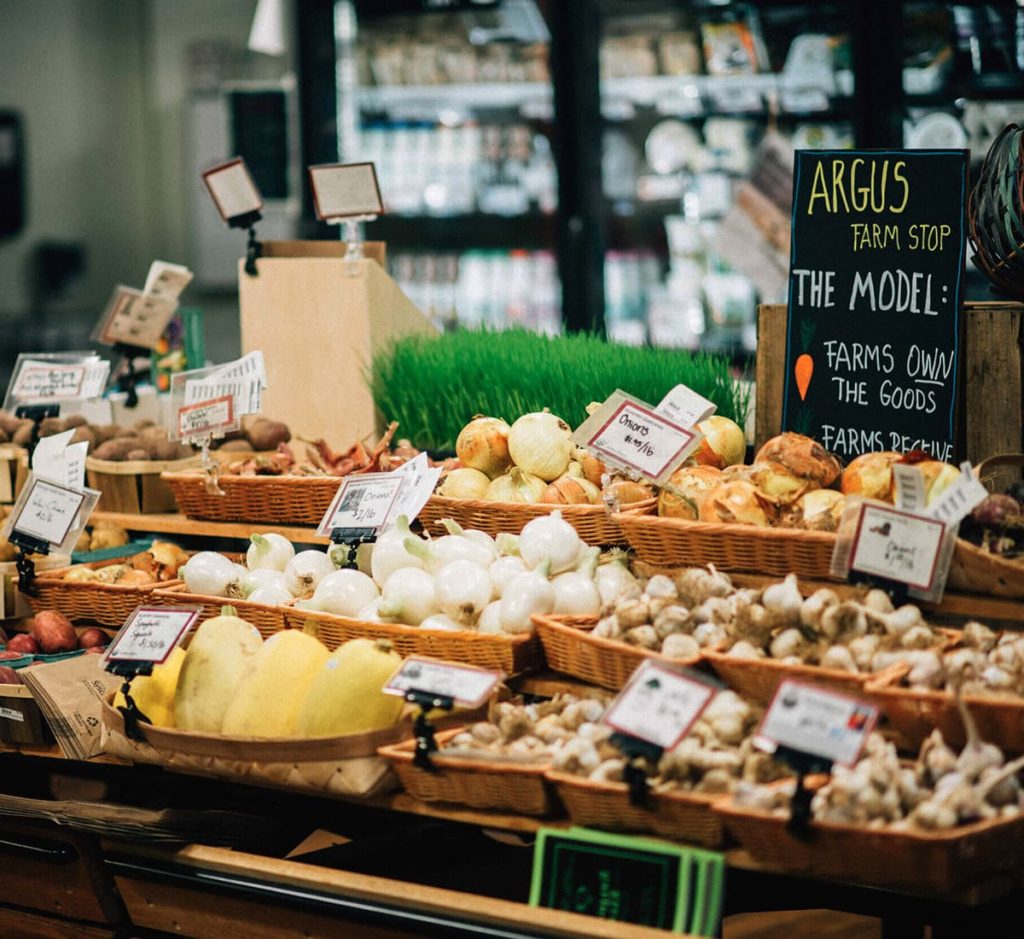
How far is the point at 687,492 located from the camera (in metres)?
2.12

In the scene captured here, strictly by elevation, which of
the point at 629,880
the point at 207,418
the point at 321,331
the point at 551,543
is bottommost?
the point at 629,880

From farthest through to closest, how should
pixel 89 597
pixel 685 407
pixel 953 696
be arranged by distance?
pixel 89 597 → pixel 685 407 → pixel 953 696

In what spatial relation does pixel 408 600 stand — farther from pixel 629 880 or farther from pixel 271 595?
pixel 629 880

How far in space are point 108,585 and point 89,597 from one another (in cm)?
8

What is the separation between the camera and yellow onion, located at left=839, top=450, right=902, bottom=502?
205 centimetres

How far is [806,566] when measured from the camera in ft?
6.34

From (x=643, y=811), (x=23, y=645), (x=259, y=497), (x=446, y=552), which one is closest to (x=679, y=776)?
(x=643, y=811)

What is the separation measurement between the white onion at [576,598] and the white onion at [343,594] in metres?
0.34

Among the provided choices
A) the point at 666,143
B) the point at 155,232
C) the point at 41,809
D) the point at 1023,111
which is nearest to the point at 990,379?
the point at 41,809

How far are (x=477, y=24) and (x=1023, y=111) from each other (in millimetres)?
2163

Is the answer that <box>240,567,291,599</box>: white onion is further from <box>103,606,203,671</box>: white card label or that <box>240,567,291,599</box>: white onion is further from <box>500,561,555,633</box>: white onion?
<box>500,561,555,633</box>: white onion

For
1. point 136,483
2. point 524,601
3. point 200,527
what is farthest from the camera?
point 136,483

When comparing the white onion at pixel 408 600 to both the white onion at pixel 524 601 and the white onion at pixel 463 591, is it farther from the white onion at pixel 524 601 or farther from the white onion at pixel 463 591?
the white onion at pixel 524 601

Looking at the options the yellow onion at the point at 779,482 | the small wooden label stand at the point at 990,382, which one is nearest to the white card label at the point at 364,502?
the yellow onion at the point at 779,482
